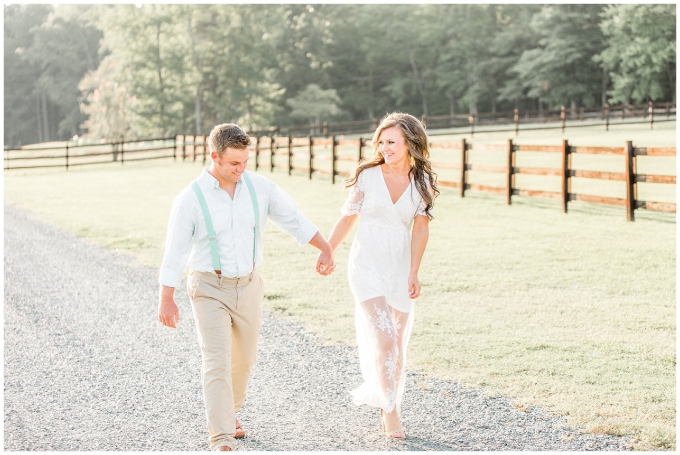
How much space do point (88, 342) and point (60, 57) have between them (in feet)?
261

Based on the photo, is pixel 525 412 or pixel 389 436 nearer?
pixel 389 436

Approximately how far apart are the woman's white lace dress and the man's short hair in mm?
778

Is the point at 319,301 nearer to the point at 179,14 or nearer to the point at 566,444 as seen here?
the point at 566,444

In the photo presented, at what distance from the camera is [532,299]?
7.65m

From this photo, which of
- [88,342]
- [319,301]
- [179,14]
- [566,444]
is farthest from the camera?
[179,14]

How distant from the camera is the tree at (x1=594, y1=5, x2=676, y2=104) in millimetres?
49281

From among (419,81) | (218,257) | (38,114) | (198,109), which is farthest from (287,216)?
(38,114)

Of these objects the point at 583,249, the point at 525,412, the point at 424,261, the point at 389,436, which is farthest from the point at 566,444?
the point at 583,249

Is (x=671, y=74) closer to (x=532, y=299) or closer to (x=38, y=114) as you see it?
(x=532, y=299)

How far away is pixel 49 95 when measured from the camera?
82625mm

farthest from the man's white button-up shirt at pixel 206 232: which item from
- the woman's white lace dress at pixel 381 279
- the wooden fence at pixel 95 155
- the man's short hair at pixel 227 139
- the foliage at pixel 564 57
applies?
the foliage at pixel 564 57

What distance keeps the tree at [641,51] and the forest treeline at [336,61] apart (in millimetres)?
105

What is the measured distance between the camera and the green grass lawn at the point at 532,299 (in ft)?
16.5

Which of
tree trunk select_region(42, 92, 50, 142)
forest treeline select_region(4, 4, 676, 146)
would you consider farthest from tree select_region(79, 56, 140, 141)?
tree trunk select_region(42, 92, 50, 142)
